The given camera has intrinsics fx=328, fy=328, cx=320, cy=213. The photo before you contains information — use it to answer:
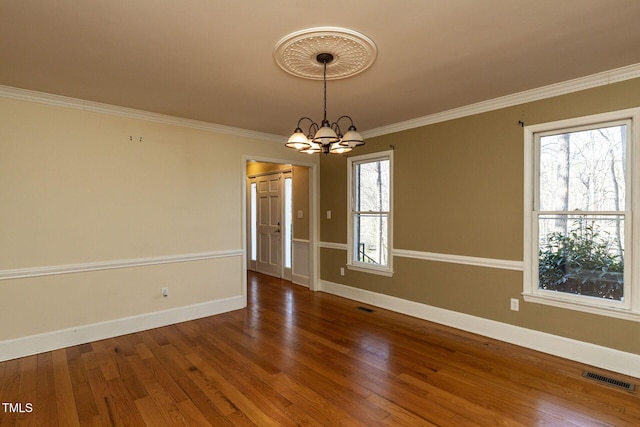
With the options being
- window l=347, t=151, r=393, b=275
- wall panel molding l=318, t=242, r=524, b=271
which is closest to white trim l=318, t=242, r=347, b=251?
window l=347, t=151, r=393, b=275

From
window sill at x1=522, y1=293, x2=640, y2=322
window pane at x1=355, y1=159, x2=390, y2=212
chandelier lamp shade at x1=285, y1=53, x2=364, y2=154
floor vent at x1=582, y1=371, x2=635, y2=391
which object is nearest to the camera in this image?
chandelier lamp shade at x1=285, y1=53, x2=364, y2=154

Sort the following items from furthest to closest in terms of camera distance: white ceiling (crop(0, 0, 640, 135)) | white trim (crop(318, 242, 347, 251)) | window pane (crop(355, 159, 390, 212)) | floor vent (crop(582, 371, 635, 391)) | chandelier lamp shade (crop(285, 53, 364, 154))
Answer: white trim (crop(318, 242, 347, 251))
window pane (crop(355, 159, 390, 212))
floor vent (crop(582, 371, 635, 391))
chandelier lamp shade (crop(285, 53, 364, 154))
white ceiling (crop(0, 0, 640, 135))

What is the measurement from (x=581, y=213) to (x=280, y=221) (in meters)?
4.75

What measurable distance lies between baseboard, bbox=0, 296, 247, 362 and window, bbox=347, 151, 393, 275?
74.1 inches

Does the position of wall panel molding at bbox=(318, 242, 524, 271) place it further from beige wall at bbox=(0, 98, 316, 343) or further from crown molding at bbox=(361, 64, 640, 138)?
beige wall at bbox=(0, 98, 316, 343)

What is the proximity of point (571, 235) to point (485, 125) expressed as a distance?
1387 mm

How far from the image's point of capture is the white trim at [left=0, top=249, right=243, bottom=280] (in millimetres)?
3123

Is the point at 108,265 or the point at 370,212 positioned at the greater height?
the point at 370,212

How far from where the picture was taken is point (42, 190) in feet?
10.6

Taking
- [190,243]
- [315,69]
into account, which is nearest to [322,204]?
[190,243]

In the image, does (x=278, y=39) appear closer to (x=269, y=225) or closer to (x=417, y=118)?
(x=417, y=118)

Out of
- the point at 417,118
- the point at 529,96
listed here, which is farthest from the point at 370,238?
the point at 529,96

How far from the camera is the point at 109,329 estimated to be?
141 inches

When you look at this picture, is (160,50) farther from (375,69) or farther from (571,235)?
(571,235)
